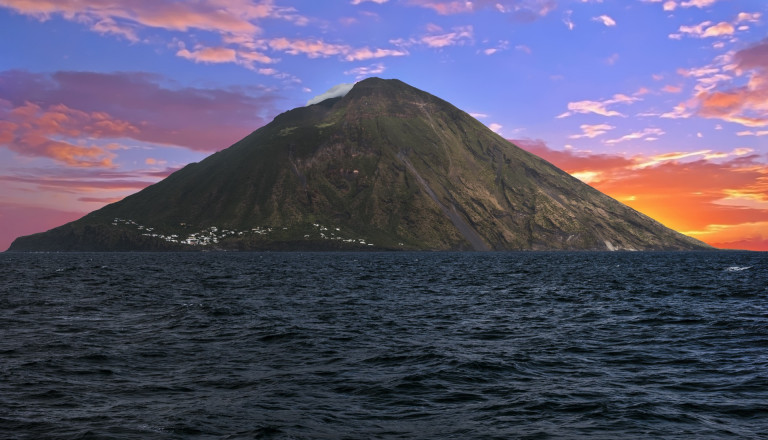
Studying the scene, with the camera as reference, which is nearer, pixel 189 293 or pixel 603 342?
pixel 603 342

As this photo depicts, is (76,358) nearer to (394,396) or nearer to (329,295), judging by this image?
Answer: (394,396)

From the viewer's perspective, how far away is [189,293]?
6097 cm

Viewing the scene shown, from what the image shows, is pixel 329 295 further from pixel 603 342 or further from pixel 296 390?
pixel 296 390

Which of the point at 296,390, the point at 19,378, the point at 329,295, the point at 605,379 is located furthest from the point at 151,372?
the point at 329,295

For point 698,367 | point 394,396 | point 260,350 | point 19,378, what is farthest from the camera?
point 260,350

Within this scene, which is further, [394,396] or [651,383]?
[651,383]

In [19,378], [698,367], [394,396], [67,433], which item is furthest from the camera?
[698,367]

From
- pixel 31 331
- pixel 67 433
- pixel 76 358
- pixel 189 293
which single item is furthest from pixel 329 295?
pixel 67 433

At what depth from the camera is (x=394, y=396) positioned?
19.6m

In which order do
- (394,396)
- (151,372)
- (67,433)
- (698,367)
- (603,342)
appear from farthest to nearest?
(603,342) < (698,367) < (151,372) < (394,396) < (67,433)

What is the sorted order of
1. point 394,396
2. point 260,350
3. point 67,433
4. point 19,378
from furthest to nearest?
point 260,350 → point 19,378 → point 394,396 → point 67,433

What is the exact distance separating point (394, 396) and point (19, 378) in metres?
14.9

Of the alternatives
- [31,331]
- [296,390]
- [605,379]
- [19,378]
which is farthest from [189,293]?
[605,379]

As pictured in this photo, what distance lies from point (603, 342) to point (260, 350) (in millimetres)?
19418
